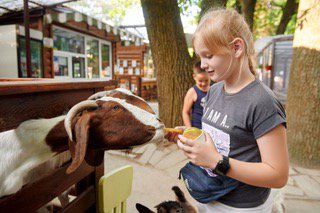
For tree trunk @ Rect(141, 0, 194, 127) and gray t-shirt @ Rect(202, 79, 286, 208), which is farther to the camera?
tree trunk @ Rect(141, 0, 194, 127)

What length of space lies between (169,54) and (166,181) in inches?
86.9

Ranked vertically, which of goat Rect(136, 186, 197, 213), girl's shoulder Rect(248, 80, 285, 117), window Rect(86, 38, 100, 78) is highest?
window Rect(86, 38, 100, 78)

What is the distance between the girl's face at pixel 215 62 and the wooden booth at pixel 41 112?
0.73 m

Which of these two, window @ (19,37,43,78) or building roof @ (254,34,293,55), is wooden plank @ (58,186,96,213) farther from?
building roof @ (254,34,293,55)

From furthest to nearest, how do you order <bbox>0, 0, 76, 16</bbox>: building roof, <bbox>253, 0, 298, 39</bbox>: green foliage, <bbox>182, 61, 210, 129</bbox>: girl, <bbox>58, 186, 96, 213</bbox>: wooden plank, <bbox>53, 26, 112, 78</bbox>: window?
<bbox>253, 0, 298, 39</bbox>: green foliage < <bbox>53, 26, 112, 78</bbox>: window < <bbox>0, 0, 76, 16</bbox>: building roof < <bbox>182, 61, 210, 129</bbox>: girl < <bbox>58, 186, 96, 213</bbox>: wooden plank

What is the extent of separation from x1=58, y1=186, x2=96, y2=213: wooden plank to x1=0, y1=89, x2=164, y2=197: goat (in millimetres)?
327

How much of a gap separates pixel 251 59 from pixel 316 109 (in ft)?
9.06

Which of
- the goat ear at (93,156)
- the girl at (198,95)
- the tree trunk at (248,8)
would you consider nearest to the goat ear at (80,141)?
the goat ear at (93,156)

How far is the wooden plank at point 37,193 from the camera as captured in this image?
1.03 metres

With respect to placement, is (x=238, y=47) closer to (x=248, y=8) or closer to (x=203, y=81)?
(x=203, y=81)

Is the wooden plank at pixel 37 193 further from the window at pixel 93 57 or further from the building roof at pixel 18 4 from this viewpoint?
the window at pixel 93 57

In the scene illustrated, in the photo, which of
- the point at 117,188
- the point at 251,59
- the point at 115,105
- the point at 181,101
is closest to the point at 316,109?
the point at 181,101

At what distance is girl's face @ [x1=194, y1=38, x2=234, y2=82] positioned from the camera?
1.05m

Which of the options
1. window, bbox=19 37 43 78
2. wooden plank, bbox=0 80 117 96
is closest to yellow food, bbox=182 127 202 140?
wooden plank, bbox=0 80 117 96
